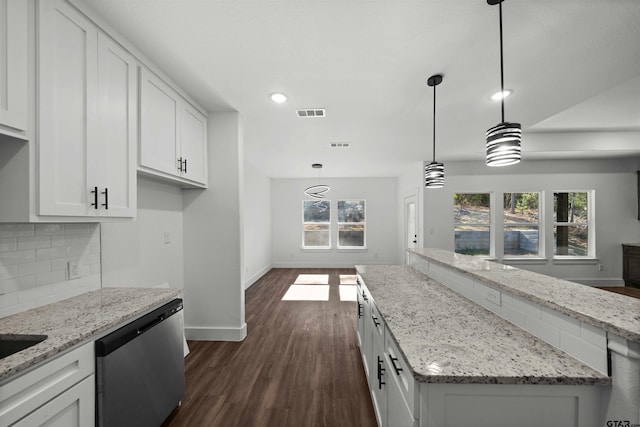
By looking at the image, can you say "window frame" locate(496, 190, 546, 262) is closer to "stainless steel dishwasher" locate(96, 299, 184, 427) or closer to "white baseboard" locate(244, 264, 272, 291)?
"white baseboard" locate(244, 264, 272, 291)

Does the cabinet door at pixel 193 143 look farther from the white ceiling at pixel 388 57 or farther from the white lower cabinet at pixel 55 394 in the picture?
the white lower cabinet at pixel 55 394

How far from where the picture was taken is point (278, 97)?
8.38 ft

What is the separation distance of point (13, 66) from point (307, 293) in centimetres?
456

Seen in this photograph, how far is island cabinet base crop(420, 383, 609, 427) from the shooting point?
90 cm

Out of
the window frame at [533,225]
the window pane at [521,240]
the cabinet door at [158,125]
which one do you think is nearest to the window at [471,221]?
the window frame at [533,225]

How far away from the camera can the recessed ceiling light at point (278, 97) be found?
98.8 inches

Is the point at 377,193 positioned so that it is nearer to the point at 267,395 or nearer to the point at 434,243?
the point at 434,243

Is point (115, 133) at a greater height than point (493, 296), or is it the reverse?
point (115, 133)

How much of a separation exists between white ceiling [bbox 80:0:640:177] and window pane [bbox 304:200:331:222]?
4020 mm

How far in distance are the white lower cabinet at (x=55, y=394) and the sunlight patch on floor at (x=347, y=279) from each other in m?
4.78

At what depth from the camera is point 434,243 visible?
5.48 m

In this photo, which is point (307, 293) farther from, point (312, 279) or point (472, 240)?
point (472, 240)

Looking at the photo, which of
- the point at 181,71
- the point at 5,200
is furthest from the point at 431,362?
the point at 181,71

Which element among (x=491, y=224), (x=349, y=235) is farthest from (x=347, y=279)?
(x=491, y=224)
